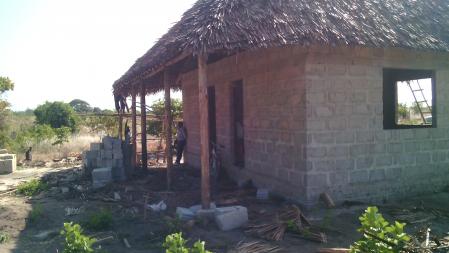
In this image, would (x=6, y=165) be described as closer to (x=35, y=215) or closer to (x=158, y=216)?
(x=35, y=215)

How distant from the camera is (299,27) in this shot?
6.66 metres

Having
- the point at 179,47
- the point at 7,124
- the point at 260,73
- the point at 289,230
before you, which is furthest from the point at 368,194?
the point at 7,124

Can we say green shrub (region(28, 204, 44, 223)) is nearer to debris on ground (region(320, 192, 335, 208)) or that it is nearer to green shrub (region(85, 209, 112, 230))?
green shrub (region(85, 209, 112, 230))

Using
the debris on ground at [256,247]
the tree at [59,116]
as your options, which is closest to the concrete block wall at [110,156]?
the debris on ground at [256,247]

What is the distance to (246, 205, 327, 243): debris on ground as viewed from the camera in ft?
19.2

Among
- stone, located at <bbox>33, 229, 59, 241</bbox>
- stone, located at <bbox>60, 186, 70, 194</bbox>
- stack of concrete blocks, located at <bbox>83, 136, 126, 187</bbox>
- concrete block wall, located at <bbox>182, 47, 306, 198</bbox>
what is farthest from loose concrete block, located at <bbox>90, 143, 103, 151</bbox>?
stone, located at <bbox>33, 229, 59, 241</bbox>

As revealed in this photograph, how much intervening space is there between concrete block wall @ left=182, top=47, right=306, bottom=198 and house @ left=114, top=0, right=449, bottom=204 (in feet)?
0.07

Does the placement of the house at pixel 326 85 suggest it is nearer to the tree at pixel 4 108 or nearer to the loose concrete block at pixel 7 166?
the loose concrete block at pixel 7 166

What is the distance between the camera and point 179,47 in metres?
6.39

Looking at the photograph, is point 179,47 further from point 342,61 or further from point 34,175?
point 34,175

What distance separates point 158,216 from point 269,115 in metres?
2.81

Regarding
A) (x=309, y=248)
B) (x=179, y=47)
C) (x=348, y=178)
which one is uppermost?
(x=179, y=47)

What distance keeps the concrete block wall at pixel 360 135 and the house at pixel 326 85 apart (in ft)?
0.06

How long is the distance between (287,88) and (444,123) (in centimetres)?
354
